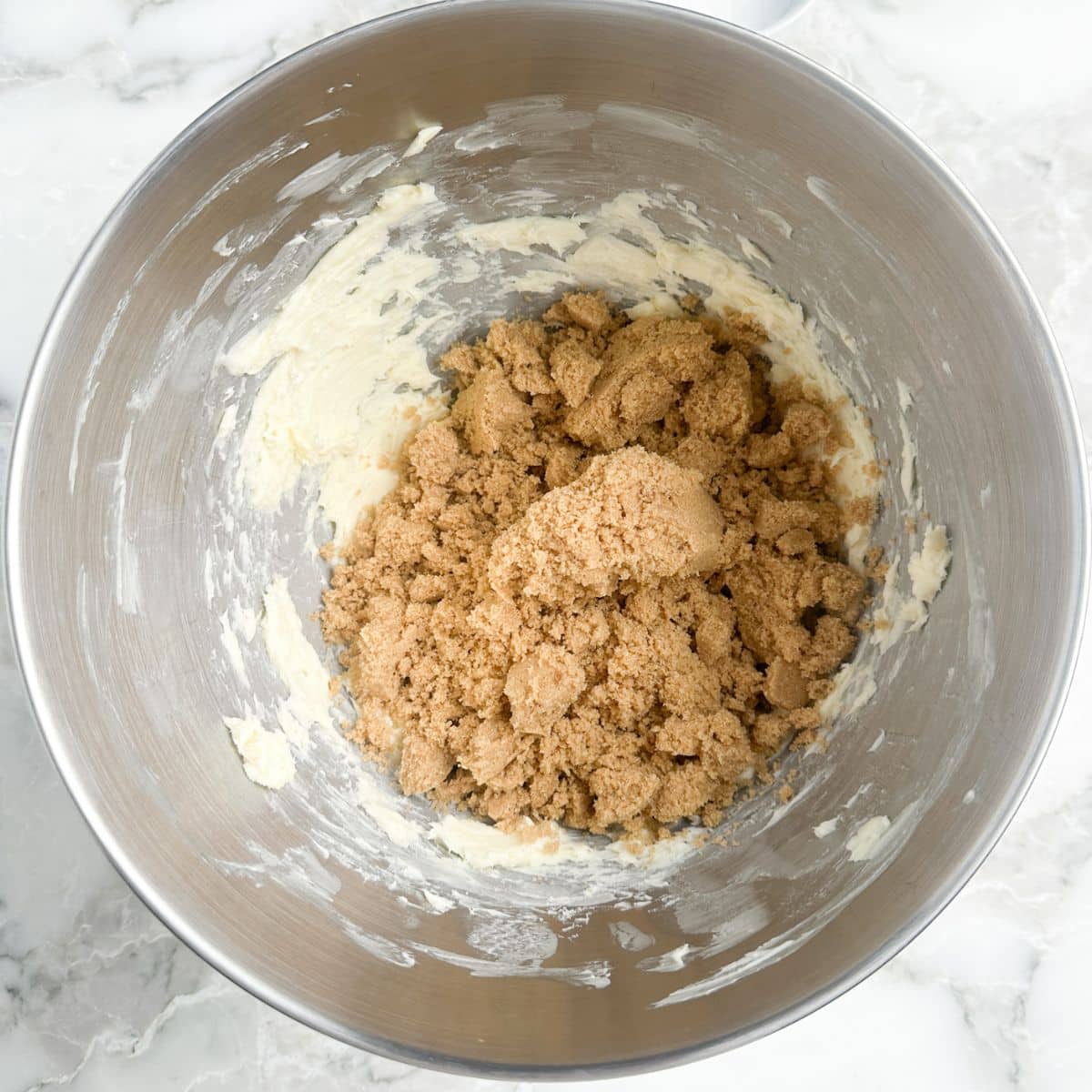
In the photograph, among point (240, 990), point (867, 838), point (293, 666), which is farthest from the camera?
point (240, 990)

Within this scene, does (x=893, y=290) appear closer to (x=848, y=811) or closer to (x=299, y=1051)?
(x=848, y=811)

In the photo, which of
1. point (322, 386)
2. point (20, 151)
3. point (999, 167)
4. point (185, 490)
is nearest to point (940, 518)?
point (999, 167)

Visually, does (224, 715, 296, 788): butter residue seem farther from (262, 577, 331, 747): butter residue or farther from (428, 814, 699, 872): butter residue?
(428, 814, 699, 872): butter residue

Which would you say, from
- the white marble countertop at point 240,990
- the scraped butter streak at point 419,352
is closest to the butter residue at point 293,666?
the scraped butter streak at point 419,352

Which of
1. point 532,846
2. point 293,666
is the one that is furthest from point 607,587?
point 293,666

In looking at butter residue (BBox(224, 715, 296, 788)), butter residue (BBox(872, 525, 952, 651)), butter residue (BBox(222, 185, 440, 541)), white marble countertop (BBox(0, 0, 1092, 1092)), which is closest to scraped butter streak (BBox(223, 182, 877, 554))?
butter residue (BBox(222, 185, 440, 541))

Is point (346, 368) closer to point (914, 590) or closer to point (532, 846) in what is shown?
point (532, 846)

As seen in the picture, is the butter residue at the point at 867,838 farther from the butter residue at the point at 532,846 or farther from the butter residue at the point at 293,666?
the butter residue at the point at 293,666
